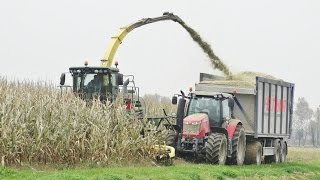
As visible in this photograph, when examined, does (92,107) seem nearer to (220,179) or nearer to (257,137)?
(220,179)

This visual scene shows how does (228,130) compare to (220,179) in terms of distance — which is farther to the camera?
(228,130)

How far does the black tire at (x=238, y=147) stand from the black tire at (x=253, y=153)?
3.73 feet

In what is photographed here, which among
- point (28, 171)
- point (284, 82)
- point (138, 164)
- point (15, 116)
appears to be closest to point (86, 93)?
point (138, 164)

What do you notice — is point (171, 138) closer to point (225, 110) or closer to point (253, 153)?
point (225, 110)

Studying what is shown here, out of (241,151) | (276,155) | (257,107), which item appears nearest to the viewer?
(241,151)

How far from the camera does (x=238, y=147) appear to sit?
877 inches

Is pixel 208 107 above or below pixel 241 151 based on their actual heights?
above

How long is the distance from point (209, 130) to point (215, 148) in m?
1.09

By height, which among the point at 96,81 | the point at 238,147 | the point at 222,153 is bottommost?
the point at 222,153

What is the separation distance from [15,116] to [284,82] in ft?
45.1

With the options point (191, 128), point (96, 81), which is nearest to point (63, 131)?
point (96, 81)

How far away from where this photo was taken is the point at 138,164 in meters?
18.5

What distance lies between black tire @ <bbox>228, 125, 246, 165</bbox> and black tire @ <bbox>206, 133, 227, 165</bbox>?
1.00 metres

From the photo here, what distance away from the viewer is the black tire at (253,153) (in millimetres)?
23938
